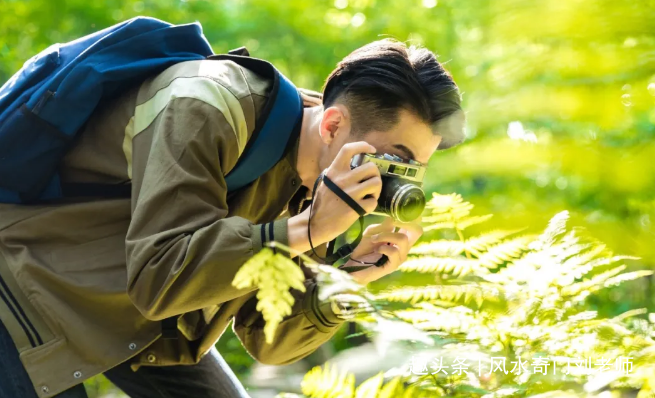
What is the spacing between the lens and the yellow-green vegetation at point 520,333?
82cm

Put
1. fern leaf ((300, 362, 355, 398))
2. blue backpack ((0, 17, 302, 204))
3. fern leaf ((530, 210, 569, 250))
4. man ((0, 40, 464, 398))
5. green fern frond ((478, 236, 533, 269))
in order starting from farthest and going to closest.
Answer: blue backpack ((0, 17, 302, 204)), man ((0, 40, 464, 398)), green fern frond ((478, 236, 533, 269)), fern leaf ((300, 362, 355, 398)), fern leaf ((530, 210, 569, 250))

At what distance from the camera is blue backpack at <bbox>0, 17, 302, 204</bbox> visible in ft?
4.38

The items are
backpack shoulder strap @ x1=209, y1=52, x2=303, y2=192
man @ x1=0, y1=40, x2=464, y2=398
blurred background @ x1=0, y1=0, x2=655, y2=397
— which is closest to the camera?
blurred background @ x1=0, y1=0, x2=655, y2=397

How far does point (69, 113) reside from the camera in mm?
1338

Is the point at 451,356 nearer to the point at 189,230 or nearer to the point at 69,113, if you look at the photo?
the point at 189,230

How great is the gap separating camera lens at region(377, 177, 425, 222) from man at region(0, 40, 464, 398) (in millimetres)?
106

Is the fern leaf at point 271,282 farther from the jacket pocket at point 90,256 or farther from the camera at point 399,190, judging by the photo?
the jacket pocket at point 90,256

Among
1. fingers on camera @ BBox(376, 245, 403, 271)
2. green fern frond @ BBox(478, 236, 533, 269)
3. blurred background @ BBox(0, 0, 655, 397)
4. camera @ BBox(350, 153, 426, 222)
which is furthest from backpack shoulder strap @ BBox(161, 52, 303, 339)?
blurred background @ BBox(0, 0, 655, 397)

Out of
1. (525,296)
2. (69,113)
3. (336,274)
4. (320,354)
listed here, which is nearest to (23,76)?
(69,113)

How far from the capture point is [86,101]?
1348 mm

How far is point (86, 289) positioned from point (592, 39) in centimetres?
110

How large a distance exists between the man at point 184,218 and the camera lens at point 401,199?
4.2 inches

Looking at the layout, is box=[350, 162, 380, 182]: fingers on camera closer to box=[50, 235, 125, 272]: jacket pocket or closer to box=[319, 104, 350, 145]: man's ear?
box=[319, 104, 350, 145]: man's ear

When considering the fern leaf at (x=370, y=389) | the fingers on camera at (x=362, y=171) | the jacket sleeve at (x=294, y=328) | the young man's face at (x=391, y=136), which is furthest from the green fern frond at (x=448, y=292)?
the jacket sleeve at (x=294, y=328)
